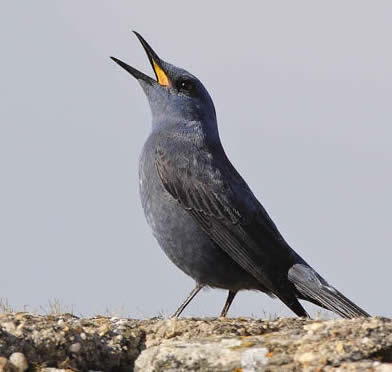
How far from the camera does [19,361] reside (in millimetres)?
5426

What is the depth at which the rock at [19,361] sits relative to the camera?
213 inches

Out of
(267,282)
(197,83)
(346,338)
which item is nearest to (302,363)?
(346,338)

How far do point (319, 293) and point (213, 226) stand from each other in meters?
1.20

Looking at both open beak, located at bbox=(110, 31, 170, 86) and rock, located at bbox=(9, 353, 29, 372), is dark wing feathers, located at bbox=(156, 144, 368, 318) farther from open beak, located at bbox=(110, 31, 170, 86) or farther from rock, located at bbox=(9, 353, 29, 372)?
rock, located at bbox=(9, 353, 29, 372)

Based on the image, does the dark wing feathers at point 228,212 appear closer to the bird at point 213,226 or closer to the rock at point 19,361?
the bird at point 213,226

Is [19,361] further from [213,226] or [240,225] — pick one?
[240,225]

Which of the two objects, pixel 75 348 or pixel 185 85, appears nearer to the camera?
pixel 75 348

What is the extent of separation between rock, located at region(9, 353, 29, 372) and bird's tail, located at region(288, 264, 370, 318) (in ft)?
11.7

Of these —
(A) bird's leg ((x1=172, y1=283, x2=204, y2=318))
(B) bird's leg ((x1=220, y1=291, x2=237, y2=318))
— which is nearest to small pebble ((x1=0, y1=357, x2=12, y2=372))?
(A) bird's leg ((x1=172, y1=283, x2=204, y2=318))

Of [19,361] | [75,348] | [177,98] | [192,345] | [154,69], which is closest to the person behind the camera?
[192,345]

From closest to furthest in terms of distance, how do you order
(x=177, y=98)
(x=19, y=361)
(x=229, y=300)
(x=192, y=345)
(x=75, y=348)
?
(x=192, y=345) → (x=19, y=361) → (x=75, y=348) → (x=229, y=300) → (x=177, y=98)

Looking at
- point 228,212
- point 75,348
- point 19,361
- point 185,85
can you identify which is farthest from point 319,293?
point 19,361

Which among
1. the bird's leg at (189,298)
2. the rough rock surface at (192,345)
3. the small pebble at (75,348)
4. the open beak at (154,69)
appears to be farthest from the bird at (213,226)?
the small pebble at (75,348)

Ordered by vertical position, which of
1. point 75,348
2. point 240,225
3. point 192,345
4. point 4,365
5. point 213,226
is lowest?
point 4,365
